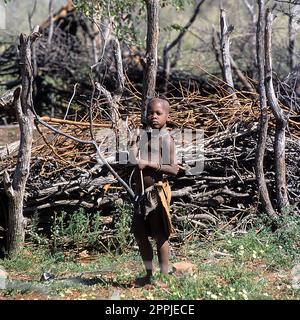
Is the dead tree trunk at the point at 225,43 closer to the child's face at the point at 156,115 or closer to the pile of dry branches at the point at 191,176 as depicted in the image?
the pile of dry branches at the point at 191,176

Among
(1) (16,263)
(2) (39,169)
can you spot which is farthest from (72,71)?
(1) (16,263)

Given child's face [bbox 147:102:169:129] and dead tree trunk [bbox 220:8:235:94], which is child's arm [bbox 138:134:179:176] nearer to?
child's face [bbox 147:102:169:129]

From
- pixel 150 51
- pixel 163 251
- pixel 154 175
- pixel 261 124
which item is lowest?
pixel 163 251

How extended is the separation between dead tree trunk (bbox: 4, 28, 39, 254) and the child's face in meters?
1.37

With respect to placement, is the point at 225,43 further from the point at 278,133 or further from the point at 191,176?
the point at 191,176

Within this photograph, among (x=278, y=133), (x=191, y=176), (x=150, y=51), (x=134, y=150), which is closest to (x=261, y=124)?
(x=278, y=133)

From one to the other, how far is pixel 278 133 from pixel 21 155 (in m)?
2.43

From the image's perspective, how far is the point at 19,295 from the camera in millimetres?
4836

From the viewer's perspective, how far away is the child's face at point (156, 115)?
460 cm

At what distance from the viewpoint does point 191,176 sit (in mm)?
6496

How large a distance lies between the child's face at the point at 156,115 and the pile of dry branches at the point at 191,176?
171cm

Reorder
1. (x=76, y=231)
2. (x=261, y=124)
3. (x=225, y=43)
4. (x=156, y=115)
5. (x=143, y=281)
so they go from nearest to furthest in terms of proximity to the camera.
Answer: (x=156, y=115) < (x=143, y=281) < (x=76, y=231) < (x=261, y=124) < (x=225, y=43)

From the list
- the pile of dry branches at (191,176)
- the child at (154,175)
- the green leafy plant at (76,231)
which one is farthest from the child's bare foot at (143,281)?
the pile of dry branches at (191,176)

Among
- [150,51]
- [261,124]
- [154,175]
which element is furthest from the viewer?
[261,124]
